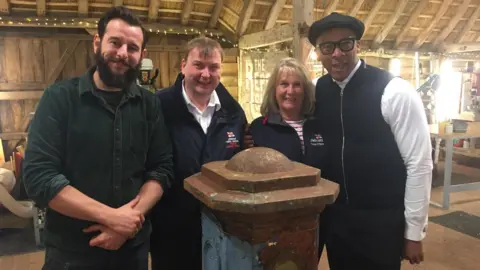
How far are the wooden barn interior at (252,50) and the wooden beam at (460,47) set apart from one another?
20mm

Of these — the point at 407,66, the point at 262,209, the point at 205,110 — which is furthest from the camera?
the point at 407,66

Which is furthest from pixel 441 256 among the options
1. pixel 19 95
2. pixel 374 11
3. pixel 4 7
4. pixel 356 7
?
pixel 4 7

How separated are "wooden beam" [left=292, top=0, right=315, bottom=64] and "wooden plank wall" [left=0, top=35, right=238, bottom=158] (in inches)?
123

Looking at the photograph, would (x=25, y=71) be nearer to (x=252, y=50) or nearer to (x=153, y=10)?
(x=153, y=10)

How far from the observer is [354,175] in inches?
72.9

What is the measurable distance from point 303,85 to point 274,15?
4686 mm

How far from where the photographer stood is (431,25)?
7605mm

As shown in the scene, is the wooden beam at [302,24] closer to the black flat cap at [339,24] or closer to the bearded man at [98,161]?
the black flat cap at [339,24]

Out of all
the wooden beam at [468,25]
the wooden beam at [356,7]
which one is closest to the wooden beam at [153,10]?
the wooden beam at [356,7]

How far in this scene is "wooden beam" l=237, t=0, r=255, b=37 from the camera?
242 inches

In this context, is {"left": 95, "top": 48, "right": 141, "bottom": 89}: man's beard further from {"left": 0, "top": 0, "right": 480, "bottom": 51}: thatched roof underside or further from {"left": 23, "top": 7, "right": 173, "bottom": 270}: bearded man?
{"left": 0, "top": 0, "right": 480, "bottom": 51}: thatched roof underside

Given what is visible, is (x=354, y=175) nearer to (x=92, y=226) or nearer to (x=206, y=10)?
(x=92, y=226)

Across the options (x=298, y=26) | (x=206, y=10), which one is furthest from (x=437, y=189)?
(x=206, y=10)

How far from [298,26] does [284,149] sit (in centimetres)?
307
